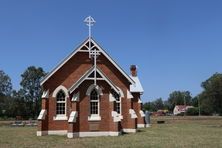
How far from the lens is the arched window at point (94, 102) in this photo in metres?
32.6

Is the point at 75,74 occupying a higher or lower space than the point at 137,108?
higher

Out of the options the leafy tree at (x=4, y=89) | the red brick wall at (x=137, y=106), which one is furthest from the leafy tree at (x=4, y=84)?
the red brick wall at (x=137, y=106)

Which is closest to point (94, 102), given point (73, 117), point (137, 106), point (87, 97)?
point (87, 97)

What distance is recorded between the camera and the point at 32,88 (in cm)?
10162

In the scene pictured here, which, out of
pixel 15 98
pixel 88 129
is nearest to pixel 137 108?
pixel 88 129

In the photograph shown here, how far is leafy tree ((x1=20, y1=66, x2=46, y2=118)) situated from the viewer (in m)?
99.4

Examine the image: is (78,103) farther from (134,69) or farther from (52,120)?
(134,69)

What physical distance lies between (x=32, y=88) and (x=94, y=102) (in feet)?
234

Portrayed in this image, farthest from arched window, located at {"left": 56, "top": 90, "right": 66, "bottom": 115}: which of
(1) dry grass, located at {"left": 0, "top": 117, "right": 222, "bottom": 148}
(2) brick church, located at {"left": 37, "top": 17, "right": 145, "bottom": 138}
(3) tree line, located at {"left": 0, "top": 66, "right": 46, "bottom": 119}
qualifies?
(3) tree line, located at {"left": 0, "top": 66, "right": 46, "bottom": 119}

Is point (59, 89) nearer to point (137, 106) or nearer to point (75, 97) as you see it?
point (75, 97)

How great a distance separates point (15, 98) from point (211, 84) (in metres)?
54.6

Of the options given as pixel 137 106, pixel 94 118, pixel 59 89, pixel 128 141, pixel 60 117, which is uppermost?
pixel 59 89

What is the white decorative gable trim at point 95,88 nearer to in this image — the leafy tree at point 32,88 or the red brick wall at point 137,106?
the red brick wall at point 137,106

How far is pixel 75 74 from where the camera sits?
36781 millimetres
